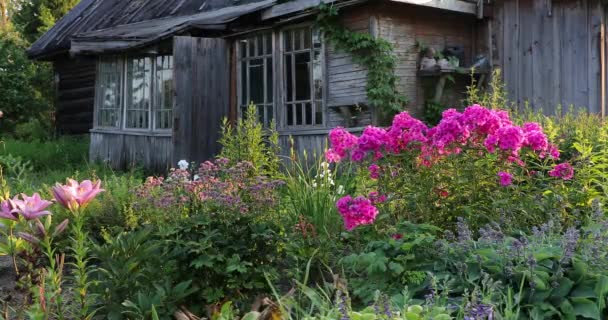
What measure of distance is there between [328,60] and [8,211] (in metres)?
7.50

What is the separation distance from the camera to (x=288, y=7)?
360 inches

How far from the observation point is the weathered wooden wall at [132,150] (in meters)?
11.2

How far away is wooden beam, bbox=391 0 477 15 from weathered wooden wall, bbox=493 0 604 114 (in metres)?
0.37

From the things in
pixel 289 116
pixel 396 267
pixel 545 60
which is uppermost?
pixel 545 60

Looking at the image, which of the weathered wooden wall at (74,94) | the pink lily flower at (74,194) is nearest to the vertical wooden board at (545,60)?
the pink lily flower at (74,194)

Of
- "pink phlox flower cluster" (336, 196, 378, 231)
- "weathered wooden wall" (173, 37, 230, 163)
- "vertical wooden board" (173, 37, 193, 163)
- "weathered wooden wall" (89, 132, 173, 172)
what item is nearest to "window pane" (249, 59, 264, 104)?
"weathered wooden wall" (173, 37, 230, 163)

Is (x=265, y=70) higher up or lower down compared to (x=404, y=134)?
higher up

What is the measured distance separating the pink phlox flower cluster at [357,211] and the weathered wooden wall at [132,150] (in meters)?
7.51

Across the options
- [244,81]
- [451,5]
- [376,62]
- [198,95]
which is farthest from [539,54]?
[198,95]

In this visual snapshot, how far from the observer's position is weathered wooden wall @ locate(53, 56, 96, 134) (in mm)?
16188

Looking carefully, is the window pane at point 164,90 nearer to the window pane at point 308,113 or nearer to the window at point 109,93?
the window at point 109,93

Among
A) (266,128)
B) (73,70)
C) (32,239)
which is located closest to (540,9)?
(266,128)

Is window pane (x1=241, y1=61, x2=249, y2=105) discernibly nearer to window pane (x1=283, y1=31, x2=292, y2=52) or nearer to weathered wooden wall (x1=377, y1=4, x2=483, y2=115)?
window pane (x1=283, y1=31, x2=292, y2=52)

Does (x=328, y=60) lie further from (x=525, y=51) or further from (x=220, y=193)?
(x=220, y=193)
